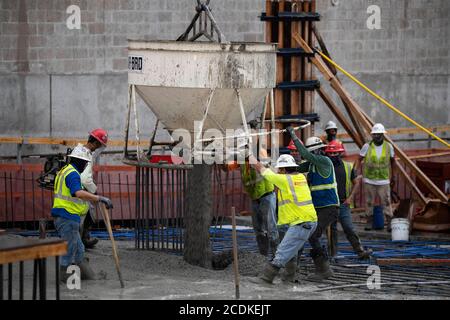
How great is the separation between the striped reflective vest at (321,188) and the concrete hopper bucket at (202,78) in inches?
47.5

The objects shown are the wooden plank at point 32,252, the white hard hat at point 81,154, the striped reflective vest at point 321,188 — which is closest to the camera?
the wooden plank at point 32,252

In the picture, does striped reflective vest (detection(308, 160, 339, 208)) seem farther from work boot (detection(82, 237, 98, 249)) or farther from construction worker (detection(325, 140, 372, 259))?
work boot (detection(82, 237, 98, 249))

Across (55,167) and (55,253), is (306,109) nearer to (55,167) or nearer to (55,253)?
(55,167)

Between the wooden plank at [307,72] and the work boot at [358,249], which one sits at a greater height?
the wooden plank at [307,72]

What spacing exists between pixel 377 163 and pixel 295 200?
16.3 feet

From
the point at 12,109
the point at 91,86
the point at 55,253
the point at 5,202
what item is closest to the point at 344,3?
the point at 91,86

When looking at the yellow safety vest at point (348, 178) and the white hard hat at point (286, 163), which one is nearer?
the white hard hat at point (286, 163)

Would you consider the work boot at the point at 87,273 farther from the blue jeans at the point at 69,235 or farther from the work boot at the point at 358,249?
the work boot at the point at 358,249

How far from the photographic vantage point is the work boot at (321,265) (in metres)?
14.8

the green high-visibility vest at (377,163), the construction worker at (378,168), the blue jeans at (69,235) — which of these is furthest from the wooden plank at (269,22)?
the blue jeans at (69,235)

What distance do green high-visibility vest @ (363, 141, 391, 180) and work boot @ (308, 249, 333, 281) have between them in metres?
4.19

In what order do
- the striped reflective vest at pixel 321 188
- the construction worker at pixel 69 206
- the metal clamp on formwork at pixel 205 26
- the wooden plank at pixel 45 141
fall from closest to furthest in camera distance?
the construction worker at pixel 69 206 → the metal clamp on formwork at pixel 205 26 → the striped reflective vest at pixel 321 188 → the wooden plank at pixel 45 141

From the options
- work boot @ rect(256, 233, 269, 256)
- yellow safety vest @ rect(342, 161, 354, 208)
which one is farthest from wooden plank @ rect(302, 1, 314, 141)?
work boot @ rect(256, 233, 269, 256)

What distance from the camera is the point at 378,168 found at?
18797mm
